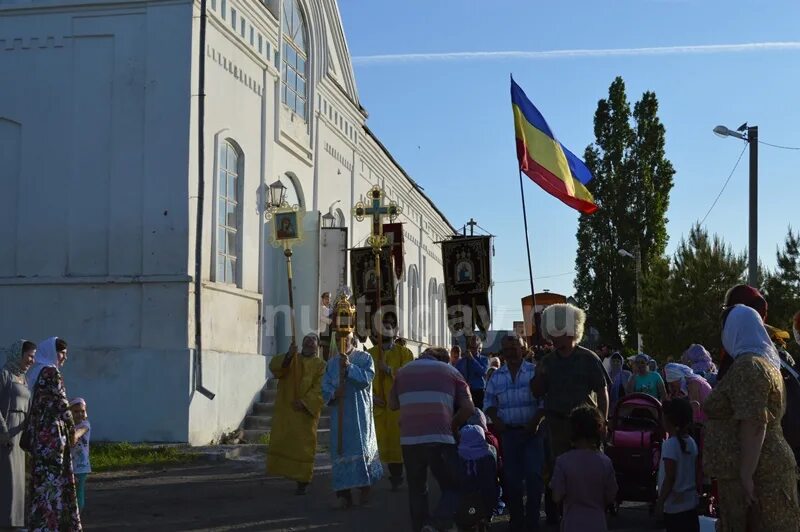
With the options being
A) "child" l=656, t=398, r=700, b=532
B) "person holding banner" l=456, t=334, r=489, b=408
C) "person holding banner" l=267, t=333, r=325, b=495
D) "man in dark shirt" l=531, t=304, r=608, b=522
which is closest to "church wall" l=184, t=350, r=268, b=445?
"person holding banner" l=267, t=333, r=325, b=495

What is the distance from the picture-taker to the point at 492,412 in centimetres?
989

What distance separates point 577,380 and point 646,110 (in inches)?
1697

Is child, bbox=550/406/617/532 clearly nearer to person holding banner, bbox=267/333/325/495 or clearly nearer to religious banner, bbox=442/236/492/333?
person holding banner, bbox=267/333/325/495

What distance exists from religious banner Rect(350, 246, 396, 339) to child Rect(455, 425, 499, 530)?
12.4 metres

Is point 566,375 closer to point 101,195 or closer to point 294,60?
point 101,195

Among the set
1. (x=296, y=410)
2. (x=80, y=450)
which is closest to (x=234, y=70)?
(x=296, y=410)

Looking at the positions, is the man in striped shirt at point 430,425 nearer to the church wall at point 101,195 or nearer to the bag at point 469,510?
the bag at point 469,510

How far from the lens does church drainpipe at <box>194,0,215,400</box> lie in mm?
17766

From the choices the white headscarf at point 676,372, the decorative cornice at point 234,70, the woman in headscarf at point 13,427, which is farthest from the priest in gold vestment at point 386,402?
the decorative cornice at point 234,70

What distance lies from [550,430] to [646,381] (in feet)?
20.6

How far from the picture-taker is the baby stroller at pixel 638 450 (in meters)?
10.9

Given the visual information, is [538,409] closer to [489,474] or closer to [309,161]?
[489,474]

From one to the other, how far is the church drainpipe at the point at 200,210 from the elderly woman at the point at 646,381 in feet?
21.6

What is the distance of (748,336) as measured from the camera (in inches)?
229
